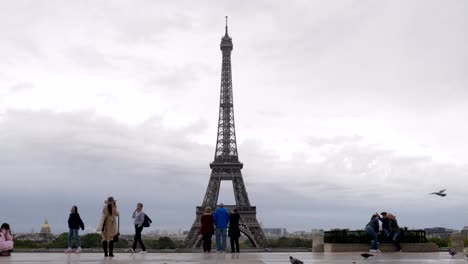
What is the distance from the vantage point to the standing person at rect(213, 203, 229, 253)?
77.7 ft

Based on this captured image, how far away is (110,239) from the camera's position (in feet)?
64.8

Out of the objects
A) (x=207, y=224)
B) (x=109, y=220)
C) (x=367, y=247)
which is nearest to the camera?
(x=109, y=220)

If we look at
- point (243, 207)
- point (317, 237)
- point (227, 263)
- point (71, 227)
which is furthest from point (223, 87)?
point (227, 263)

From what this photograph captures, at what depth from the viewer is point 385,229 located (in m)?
26.8

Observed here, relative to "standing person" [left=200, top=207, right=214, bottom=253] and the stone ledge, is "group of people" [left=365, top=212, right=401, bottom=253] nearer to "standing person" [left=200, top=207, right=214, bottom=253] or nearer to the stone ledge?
the stone ledge

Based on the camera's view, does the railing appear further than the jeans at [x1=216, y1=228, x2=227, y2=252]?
Yes

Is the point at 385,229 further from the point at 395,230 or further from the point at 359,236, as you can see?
the point at 359,236

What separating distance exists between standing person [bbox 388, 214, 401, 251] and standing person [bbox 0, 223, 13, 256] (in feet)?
52.5

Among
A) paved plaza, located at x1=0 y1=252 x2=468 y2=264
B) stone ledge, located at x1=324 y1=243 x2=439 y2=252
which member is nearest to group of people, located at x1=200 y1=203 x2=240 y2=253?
paved plaza, located at x1=0 y1=252 x2=468 y2=264

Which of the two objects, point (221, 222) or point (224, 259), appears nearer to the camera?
point (224, 259)

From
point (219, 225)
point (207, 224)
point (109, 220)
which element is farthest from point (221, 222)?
point (109, 220)

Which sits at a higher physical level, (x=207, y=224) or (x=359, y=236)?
(x=207, y=224)

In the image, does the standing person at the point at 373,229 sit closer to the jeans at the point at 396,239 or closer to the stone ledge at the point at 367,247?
the jeans at the point at 396,239

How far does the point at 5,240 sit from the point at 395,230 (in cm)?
1684
